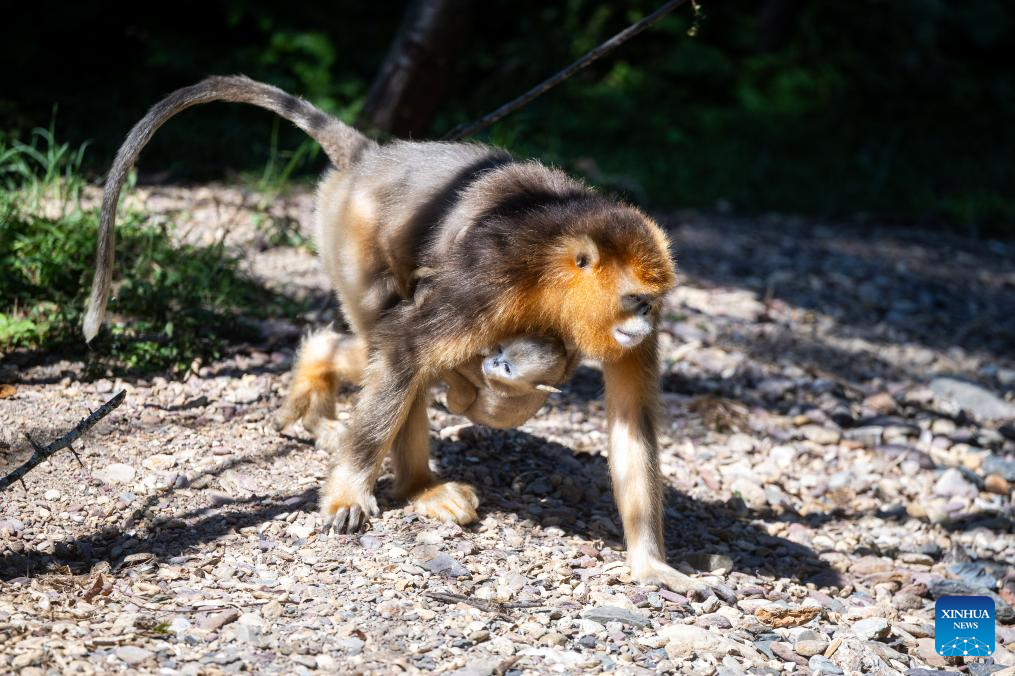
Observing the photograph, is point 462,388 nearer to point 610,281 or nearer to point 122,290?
point 610,281

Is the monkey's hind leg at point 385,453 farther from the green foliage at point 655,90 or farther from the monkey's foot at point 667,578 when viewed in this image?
the green foliage at point 655,90

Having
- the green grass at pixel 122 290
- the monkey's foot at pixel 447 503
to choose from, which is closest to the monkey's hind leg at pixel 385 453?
the monkey's foot at pixel 447 503

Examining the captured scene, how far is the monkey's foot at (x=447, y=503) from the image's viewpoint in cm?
412

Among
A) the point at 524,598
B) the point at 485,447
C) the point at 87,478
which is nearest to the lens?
the point at 524,598

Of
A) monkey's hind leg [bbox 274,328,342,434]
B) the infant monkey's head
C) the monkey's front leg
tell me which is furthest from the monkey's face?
monkey's hind leg [bbox 274,328,342,434]

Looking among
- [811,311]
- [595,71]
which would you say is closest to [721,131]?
[595,71]

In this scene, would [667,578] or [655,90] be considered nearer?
[667,578]

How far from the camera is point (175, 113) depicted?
4.41 m

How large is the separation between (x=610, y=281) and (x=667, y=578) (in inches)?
44.4

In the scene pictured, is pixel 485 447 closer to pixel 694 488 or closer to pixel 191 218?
pixel 694 488

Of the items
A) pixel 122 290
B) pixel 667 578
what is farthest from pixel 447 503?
pixel 122 290

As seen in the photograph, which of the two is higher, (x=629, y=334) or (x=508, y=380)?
(x=629, y=334)

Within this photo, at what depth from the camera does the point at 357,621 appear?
10.9 feet

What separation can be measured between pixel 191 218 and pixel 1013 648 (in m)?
4.74
